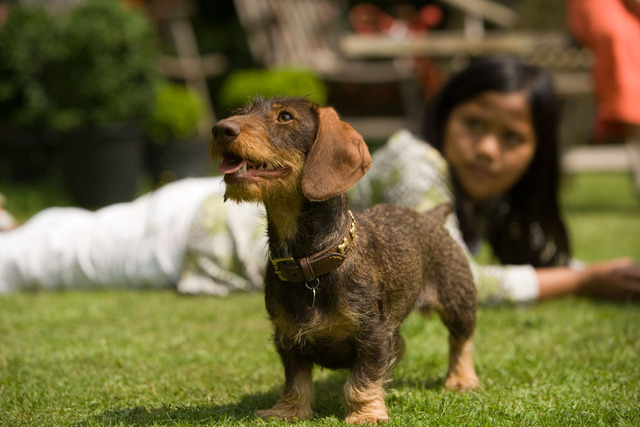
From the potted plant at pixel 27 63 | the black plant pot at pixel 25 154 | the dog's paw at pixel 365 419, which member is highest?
the potted plant at pixel 27 63

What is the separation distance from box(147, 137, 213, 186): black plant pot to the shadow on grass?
774cm

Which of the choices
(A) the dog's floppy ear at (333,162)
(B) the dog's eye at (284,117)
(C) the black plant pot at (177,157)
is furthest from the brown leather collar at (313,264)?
(C) the black plant pot at (177,157)

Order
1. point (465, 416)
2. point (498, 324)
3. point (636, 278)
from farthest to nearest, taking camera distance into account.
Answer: point (636, 278)
point (498, 324)
point (465, 416)

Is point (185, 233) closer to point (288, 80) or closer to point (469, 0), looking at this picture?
point (288, 80)

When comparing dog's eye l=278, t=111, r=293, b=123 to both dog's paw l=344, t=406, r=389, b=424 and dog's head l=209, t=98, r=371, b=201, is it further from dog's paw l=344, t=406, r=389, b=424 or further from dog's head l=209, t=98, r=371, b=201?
dog's paw l=344, t=406, r=389, b=424

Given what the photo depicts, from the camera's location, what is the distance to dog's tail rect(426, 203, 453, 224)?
351 cm

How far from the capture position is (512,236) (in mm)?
5340

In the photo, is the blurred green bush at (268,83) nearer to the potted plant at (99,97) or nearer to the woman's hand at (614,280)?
the potted plant at (99,97)

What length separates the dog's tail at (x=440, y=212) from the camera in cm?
351

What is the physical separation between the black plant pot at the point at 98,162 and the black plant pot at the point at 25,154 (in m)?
0.98

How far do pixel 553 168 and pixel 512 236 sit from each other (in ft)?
1.91

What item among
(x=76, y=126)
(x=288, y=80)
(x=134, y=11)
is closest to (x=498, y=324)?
(x=76, y=126)

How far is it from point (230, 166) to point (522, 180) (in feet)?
10.8

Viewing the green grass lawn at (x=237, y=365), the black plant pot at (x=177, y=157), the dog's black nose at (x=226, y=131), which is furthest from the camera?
the black plant pot at (x=177, y=157)
